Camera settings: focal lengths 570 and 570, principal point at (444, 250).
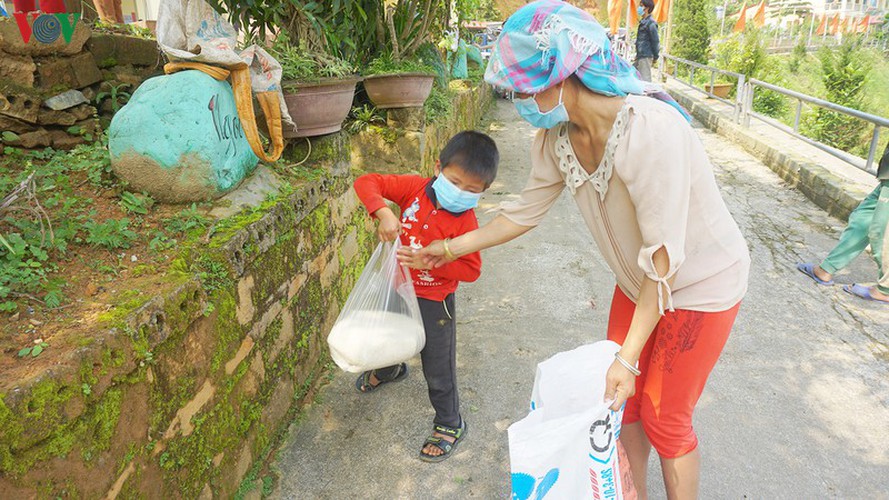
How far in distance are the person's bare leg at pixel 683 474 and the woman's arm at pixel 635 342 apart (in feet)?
1.26

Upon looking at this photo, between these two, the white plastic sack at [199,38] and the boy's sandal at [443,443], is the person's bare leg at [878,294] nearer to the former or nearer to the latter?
the boy's sandal at [443,443]

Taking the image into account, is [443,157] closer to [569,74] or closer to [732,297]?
[569,74]

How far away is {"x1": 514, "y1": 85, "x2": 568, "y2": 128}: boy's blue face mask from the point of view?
1448 millimetres

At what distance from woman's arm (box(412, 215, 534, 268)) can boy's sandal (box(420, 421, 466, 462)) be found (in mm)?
800

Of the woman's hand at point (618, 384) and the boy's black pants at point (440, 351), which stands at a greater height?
the woman's hand at point (618, 384)

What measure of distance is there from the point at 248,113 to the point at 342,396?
137 cm

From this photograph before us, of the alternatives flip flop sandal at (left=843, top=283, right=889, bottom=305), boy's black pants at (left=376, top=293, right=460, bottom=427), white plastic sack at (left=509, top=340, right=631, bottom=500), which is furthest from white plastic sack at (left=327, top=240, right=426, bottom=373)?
flip flop sandal at (left=843, top=283, right=889, bottom=305)

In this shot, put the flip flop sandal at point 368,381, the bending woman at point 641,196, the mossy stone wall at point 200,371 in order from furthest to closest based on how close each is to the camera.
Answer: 1. the flip flop sandal at point 368,381
2. the bending woman at point 641,196
3. the mossy stone wall at point 200,371

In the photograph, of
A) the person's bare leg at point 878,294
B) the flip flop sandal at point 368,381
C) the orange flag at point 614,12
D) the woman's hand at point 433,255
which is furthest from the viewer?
the orange flag at point 614,12

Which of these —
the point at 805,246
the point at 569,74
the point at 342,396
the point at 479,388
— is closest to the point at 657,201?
the point at 569,74

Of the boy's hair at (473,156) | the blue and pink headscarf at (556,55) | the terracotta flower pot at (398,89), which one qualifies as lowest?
the boy's hair at (473,156)

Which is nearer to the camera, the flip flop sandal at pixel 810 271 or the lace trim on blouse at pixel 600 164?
the lace trim on blouse at pixel 600 164

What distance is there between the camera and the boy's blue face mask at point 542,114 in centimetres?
145

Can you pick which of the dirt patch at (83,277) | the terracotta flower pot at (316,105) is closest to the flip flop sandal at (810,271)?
the terracotta flower pot at (316,105)
